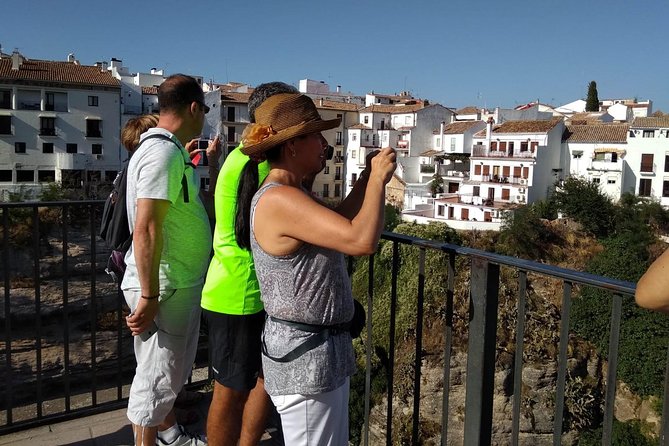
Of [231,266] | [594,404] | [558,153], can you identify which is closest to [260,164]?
[231,266]

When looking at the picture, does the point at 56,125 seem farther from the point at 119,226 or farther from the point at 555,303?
the point at 119,226

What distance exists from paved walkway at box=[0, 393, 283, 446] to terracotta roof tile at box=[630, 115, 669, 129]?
1827 inches

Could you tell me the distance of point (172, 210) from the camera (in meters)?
2.56

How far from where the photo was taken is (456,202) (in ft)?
143

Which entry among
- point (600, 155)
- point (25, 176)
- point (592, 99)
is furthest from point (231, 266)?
point (592, 99)

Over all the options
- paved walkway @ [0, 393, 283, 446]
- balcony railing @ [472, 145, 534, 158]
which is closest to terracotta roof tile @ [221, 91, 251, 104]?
balcony railing @ [472, 145, 534, 158]

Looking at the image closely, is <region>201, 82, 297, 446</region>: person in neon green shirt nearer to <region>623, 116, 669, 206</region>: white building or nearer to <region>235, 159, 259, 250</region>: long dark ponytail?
<region>235, 159, 259, 250</region>: long dark ponytail

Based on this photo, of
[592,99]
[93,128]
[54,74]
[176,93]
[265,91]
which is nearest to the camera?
[265,91]

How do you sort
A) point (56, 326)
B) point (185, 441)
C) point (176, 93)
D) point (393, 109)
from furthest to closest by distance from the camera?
point (393, 109) < point (56, 326) < point (185, 441) < point (176, 93)

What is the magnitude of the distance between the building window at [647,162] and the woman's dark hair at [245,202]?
4732cm

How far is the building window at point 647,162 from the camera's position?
4325 centimetres

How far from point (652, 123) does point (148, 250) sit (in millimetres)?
47651

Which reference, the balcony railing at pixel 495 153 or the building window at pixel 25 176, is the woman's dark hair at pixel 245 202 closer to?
the building window at pixel 25 176

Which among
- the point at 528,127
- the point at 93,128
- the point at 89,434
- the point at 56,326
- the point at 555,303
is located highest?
the point at 528,127
